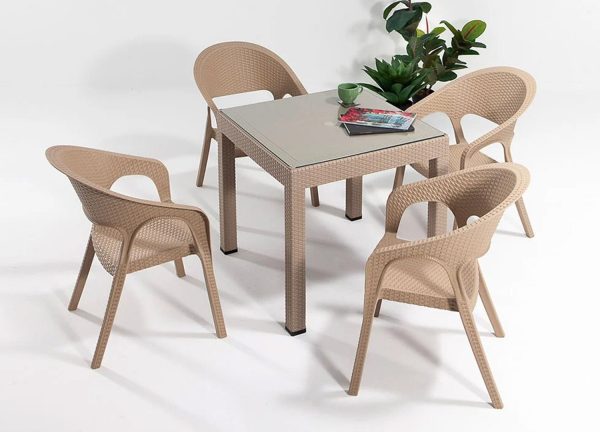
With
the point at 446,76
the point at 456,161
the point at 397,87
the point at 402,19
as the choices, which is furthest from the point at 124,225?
the point at 402,19

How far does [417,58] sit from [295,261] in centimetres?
228

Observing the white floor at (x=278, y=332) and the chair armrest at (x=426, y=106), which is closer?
the white floor at (x=278, y=332)

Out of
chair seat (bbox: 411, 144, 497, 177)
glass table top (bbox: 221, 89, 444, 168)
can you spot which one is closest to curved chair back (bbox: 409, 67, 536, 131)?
chair seat (bbox: 411, 144, 497, 177)

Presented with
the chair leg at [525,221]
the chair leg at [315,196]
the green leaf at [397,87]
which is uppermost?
the green leaf at [397,87]

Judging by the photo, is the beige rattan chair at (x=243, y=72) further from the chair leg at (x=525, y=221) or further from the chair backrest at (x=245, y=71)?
the chair leg at (x=525, y=221)

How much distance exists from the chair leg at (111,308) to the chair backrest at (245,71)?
152 centimetres

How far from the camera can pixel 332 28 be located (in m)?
6.00

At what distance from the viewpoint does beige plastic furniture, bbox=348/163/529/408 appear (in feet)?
9.47

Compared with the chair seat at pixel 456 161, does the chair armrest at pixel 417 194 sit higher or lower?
higher

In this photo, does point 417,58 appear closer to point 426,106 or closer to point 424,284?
point 426,106

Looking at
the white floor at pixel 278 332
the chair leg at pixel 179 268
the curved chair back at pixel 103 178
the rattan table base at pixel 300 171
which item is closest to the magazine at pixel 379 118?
the rattan table base at pixel 300 171

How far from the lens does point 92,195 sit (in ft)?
10.0

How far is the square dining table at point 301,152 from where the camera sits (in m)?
3.31

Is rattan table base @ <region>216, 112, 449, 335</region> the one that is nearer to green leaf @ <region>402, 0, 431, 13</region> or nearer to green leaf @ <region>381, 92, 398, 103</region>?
green leaf @ <region>381, 92, 398, 103</region>
